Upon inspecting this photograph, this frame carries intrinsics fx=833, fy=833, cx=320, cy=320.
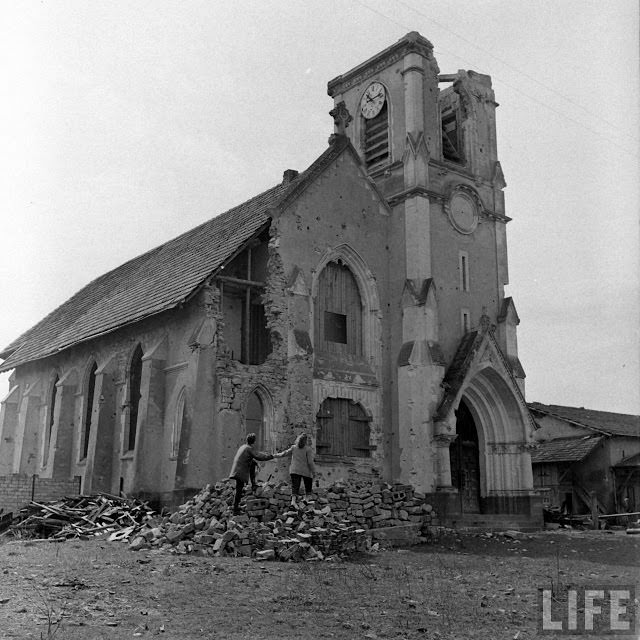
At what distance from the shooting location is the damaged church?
941 inches

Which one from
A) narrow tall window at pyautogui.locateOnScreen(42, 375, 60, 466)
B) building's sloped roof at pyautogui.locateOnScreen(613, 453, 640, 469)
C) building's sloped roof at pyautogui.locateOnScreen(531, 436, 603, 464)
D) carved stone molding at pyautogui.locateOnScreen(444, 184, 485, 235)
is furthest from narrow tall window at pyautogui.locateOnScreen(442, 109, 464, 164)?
narrow tall window at pyautogui.locateOnScreen(42, 375, 60, 466)

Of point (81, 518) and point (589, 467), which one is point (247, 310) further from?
point (589, 467)

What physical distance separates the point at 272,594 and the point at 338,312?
15245mm

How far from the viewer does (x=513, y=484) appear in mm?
28203

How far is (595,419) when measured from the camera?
131 feet

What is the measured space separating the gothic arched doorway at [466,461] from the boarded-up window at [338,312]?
483 centimetres

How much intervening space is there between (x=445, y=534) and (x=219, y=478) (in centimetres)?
631

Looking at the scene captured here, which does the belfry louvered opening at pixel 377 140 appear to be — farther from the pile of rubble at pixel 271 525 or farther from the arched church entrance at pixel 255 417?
the pile of rubble at pixel 271 525

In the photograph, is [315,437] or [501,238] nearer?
[315,437]

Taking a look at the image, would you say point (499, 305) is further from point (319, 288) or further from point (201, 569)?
point (201, 569)

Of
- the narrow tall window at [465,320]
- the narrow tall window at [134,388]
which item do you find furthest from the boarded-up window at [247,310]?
the narrow tall window at [465,320]

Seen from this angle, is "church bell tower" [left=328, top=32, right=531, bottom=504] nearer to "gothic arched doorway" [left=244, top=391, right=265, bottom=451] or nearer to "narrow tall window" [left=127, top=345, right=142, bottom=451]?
"gothic arched doorway" [left=244, top=391, right=265, bottom=451]

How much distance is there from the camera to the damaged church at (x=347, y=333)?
78.4 feet

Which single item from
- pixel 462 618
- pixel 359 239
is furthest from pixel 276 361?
pixel 462 618
